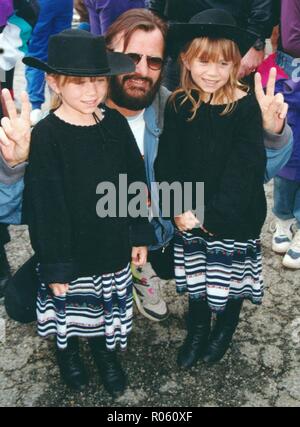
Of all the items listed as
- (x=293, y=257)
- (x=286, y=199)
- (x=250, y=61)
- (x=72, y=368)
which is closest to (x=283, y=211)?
(x=286, y=199)

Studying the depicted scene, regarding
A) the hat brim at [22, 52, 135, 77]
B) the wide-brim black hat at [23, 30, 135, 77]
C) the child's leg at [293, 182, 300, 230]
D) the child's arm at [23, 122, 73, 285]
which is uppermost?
the wide-brim black hat at [23, 30, 135, 77]

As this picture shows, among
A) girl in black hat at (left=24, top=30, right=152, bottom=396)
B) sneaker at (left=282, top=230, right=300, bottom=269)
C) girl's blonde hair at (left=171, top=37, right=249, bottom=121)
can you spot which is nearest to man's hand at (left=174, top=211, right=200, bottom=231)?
girl in black hat at (left=24, top=30, right=152, bottom=396)

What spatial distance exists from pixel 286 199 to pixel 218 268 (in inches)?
47.3

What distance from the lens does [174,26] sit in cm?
210

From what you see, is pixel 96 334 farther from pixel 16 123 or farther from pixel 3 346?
pixel 16 123

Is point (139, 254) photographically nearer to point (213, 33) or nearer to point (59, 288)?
point (59, 288)

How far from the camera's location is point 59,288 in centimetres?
203

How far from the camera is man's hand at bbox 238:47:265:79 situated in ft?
9.36

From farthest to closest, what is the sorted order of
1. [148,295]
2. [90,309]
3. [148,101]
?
[148,295] → [148,101] → [90,309]

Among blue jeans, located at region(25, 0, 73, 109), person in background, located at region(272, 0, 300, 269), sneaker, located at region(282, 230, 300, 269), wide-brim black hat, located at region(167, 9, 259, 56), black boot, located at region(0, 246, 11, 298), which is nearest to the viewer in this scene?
wide-brim black hat, located at region(167, 9, 259, 56)

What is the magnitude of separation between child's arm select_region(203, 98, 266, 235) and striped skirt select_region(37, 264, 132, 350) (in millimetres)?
451

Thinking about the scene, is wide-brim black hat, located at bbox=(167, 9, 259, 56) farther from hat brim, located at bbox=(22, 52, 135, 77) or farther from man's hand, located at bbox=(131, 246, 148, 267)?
man's hand, located at bbox=(131, 246, 148, 267)

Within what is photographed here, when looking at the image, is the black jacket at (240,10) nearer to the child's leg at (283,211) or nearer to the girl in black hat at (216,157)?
the girl in black hat at (216,157)
